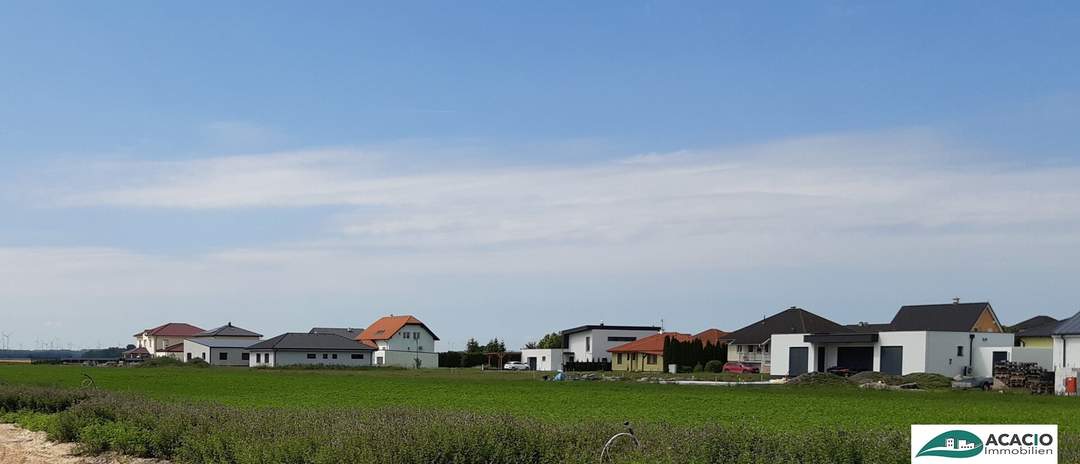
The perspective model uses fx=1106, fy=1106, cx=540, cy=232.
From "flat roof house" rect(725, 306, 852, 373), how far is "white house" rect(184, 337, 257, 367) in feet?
200

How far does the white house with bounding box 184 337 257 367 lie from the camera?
12538cm

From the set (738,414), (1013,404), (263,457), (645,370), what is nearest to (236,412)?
(263,457)

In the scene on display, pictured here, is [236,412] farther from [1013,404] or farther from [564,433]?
[1013,404]

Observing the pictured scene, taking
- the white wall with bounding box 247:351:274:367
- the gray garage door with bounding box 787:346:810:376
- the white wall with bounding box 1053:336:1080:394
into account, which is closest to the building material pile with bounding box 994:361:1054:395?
the white wall with bounding box 1053:336:1080:394

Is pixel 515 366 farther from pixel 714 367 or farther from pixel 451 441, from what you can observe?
pixel 451 441

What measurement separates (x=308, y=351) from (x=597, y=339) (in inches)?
1217

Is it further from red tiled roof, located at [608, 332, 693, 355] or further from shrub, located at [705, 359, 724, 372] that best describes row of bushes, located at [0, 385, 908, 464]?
red tiled roof, located at [608, 332, 693, 355]

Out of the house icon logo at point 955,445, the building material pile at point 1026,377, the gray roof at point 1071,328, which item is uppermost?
the house icon logo at point 955,445

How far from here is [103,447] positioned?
789 inches

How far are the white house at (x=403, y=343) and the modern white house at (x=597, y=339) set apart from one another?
16522 millimetres

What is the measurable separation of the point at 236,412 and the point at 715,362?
227 ft

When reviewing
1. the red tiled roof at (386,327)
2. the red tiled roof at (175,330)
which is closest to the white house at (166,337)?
the red tiled roof at (175,330)

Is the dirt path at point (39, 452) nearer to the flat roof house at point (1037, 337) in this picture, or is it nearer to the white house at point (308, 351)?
the flat roof house at point (1037, 337)

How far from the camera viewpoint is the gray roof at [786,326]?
85188mm
